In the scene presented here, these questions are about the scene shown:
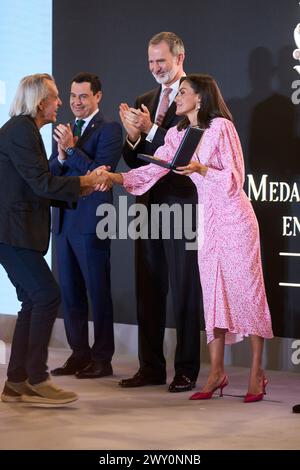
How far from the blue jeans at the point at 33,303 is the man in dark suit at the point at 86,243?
33.6 inches

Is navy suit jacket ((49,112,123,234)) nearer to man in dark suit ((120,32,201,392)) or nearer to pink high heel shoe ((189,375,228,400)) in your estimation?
man in dark suit ((120,32,201,392))

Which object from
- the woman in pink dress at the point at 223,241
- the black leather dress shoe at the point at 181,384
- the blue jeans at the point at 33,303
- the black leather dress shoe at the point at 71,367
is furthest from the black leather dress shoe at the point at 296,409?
the black leather dress shoe at the point at 71,367

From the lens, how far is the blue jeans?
4.81 meters

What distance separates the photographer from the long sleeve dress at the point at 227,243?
5.01 m

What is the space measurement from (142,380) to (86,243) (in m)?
0.84

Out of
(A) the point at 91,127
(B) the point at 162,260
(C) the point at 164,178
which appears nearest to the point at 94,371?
(B) the point at 162,260

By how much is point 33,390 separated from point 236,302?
3.57 feet

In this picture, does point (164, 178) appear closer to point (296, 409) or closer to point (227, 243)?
point (227, 243)

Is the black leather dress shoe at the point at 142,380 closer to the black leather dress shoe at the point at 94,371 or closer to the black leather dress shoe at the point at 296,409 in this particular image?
the black leather dress shoe at the point at 94,371

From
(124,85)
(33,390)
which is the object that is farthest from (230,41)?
(33,390)

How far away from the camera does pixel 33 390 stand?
492cm

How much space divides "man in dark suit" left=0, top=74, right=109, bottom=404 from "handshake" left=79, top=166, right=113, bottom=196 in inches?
1.0

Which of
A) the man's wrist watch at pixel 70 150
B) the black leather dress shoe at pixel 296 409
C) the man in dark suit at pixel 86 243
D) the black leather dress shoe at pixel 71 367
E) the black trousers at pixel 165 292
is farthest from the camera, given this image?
the black leather dress shoe at pixel 71 367

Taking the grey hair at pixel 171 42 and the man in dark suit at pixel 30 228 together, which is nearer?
the man in dark suit at pixel 30 228
